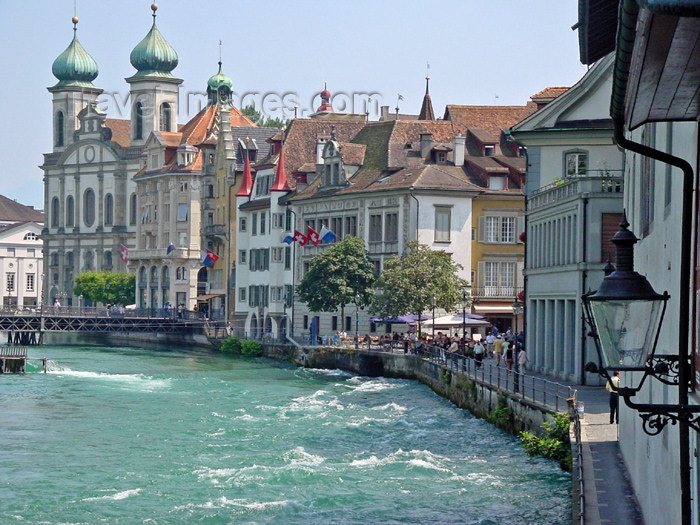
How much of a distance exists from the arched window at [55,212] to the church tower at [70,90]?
5947 mm

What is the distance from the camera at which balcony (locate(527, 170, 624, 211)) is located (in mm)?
42344

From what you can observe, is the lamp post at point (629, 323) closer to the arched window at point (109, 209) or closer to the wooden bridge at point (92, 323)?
the wooden bridge at point (92, 323)

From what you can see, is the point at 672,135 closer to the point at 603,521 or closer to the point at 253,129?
the point at 603,521

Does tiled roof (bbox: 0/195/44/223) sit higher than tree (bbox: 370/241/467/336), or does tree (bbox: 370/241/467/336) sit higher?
tiled roof (bbox: 0/195/44/223)

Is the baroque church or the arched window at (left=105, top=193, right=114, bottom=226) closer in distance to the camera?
the baroque church

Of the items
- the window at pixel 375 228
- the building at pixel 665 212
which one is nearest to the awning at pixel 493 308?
the window at pixel 375 228

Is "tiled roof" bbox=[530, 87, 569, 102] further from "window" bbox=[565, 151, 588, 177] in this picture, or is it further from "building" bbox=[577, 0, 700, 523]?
"building" bbox=[577, 0, 700, 523]

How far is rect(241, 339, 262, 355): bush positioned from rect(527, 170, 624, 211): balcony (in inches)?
1380

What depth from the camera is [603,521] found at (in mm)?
19000

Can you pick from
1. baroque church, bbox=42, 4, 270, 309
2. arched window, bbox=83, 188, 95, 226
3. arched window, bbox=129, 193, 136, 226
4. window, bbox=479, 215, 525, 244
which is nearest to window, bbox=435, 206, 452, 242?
window, bbox=479, 215, 525, 244

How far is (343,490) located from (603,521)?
416 inches

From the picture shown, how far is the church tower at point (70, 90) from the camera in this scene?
16200cm

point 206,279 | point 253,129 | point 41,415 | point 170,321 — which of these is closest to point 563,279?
point 41,415

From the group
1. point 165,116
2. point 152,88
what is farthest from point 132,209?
point 152,88
